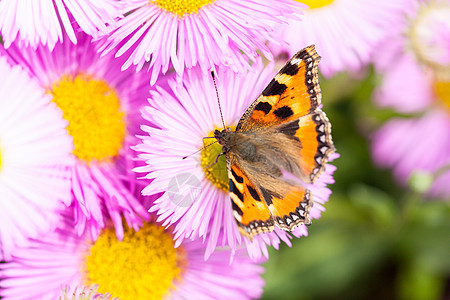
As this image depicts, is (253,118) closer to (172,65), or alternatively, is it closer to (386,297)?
(172,65)

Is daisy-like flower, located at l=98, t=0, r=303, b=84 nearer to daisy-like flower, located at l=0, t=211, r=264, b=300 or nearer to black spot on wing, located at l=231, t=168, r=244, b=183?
black spot on wing, located at l=231, t=168, r=244, b=183

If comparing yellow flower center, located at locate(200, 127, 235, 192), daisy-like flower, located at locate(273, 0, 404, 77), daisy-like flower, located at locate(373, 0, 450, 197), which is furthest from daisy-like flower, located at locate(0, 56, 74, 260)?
daisy-like flower, located at locate(373, 0, 450, 197)

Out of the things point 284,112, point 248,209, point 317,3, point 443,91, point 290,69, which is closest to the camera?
point 248,209

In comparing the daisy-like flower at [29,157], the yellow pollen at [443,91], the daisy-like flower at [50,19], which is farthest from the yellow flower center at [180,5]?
the yellow pollen at [443,91]

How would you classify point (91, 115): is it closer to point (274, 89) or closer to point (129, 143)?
point (129, 143)

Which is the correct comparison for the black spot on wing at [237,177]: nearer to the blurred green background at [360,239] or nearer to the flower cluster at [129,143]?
the flower cluster at [129,143]

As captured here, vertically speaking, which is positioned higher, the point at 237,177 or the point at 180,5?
the point at 180,5

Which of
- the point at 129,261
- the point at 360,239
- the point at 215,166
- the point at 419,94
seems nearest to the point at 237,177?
the point at 215,166
